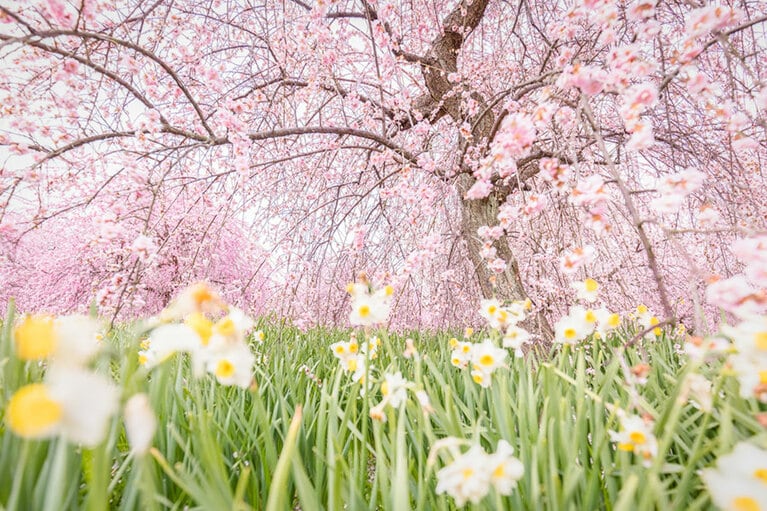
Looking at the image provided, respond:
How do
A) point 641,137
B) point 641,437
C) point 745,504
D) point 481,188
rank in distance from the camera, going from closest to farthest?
1. point 745,504
2. point 641,437
3. point 641,137
4. point 481,188

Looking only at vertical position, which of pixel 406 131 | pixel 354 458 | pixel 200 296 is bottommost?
pixel 354 458

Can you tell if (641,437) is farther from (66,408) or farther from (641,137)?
(641,137)

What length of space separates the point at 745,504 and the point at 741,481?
3 centimetres

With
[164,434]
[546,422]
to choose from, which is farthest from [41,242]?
[546,422]

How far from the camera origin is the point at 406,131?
440 cm

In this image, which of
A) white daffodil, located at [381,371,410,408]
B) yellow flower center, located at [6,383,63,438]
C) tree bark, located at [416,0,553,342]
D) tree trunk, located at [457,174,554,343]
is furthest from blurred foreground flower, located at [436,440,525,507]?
→ tree trunk, located at [457,174,554,343]

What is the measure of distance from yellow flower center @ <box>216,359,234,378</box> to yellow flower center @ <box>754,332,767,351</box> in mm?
801

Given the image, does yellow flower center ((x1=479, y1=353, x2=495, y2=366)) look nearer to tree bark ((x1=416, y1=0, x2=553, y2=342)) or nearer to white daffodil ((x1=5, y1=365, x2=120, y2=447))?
white daffodil ((x1=5, y1=365, x2=120, y2=447))

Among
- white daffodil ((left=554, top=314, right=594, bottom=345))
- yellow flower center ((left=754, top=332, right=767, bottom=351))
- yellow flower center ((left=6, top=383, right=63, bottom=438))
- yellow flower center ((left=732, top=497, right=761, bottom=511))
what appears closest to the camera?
yellow flower center ((left=6, top=383, right=63, bottom=438))

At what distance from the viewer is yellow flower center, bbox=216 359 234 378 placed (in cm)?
62

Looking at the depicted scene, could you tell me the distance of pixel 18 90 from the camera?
2.47m

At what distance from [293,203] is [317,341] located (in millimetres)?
1835

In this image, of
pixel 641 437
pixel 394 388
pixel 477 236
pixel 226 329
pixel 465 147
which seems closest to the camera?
pixel 226 329

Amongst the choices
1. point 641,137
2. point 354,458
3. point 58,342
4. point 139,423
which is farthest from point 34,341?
point 641,137
